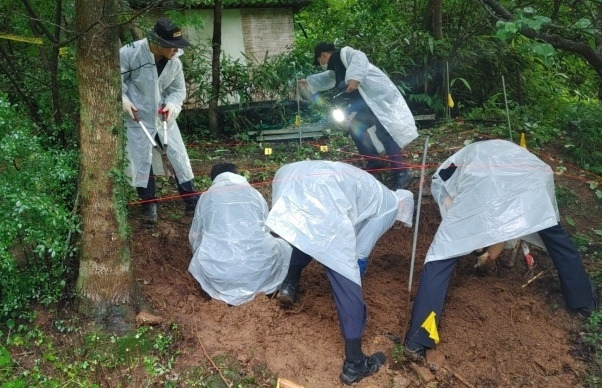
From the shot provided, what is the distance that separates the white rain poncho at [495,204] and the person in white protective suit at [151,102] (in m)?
2.41

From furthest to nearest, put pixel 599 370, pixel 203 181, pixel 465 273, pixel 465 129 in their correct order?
1. pixel 465 129
2. pixel 203 181
3. pixel 465 273
4. pixel 599 370

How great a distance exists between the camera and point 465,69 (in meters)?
8.10

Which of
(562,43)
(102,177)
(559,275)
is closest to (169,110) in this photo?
(102,177)

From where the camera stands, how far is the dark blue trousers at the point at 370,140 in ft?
17.9

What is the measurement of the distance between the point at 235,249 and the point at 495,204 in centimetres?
178

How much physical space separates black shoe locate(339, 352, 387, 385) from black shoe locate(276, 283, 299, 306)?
0.70 meters

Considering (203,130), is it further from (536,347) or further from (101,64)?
(536,347)

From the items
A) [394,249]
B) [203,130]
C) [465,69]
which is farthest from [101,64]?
[465,69]

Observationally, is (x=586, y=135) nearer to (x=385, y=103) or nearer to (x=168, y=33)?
(x=385, y=103)

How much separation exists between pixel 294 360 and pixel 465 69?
601cm

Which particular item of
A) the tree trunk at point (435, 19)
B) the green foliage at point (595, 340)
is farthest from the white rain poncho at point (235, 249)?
the tree trunk at point (435, 19)

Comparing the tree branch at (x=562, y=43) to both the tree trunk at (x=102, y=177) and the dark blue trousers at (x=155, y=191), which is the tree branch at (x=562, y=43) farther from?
the dark blue trousers at (x=155, y=191)

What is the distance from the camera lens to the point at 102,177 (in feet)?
11.3

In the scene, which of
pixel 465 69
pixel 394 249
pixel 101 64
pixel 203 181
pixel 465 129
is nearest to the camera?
pixel 101 64
